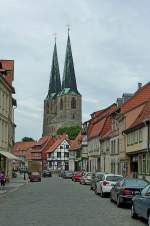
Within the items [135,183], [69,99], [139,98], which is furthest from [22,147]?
[135,183]

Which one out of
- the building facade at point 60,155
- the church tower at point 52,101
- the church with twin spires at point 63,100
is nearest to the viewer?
the building facade at point 60,155

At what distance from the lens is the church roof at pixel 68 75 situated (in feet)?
561

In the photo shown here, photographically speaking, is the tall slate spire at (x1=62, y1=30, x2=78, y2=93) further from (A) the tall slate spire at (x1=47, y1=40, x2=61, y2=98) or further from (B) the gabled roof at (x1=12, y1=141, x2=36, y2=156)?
(B) the gabled roof at (x1=12, y1=141, x2=36, y2=156)

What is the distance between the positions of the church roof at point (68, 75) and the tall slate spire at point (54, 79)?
6.34 metres

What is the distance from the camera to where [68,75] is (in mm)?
172375

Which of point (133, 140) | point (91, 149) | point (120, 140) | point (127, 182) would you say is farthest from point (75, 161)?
point (127, 182)

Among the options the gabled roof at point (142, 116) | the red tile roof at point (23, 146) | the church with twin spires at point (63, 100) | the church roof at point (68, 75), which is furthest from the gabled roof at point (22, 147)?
the gabled roof at point (142, 116)

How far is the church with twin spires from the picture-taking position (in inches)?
6811

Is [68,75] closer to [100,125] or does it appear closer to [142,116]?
[100,125]

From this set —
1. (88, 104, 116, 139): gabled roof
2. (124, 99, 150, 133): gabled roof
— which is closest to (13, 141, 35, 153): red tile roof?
(88, 104, 116, 139): gabled roof

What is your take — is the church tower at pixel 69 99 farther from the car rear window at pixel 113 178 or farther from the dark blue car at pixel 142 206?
the dark blue car at pixel 142 206

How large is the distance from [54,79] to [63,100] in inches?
315

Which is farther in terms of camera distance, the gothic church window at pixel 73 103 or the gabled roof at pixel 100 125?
the gothic church window at pixel 73 103

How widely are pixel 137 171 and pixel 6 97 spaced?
14.7 metres
